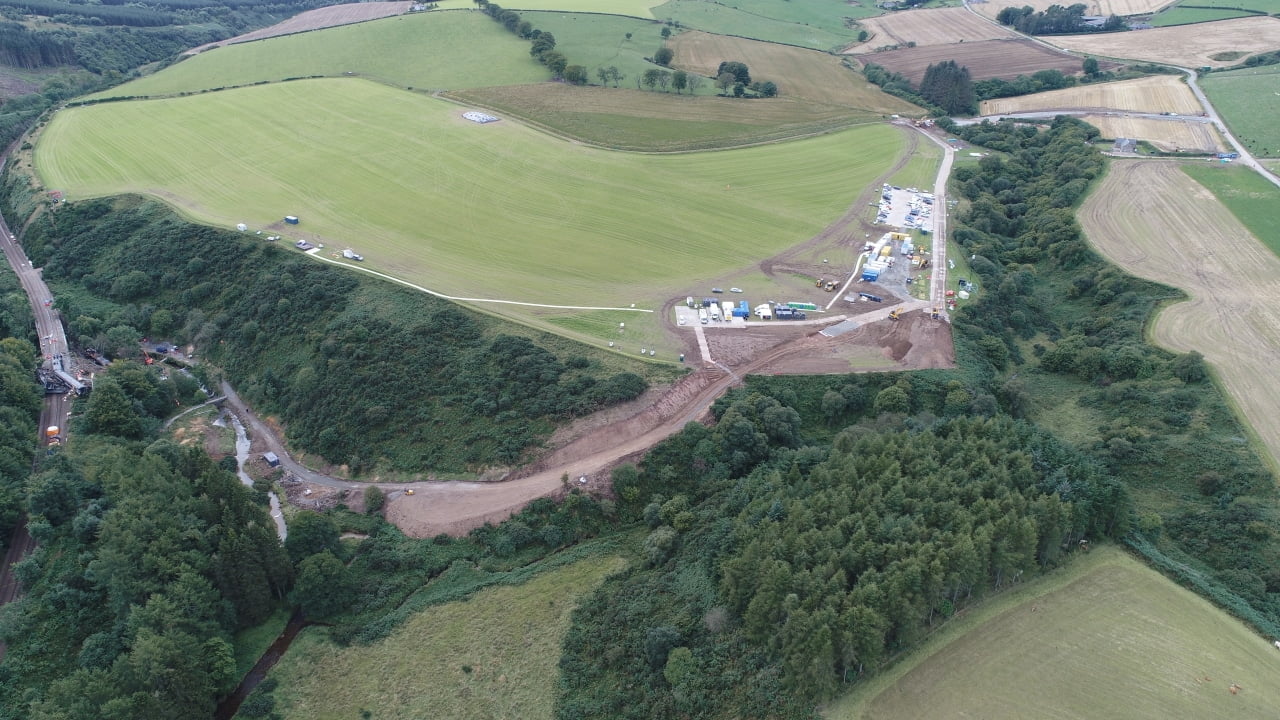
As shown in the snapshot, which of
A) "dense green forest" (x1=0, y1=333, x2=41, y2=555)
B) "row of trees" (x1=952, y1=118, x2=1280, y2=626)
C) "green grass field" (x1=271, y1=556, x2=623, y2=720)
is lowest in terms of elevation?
"green grass field" (x1=271, y1=556, x2=623, y2=720)

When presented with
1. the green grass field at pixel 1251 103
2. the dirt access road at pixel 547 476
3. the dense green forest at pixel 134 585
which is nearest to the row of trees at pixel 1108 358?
the green grass field at pixel 1251 103

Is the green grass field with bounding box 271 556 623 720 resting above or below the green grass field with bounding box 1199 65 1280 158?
below

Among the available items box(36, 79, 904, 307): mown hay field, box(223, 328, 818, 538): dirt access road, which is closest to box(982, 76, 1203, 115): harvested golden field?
box(36, 79, 904, 307): mown hay field

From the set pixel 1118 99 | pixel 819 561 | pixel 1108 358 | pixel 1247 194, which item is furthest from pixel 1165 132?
pixel 819 561

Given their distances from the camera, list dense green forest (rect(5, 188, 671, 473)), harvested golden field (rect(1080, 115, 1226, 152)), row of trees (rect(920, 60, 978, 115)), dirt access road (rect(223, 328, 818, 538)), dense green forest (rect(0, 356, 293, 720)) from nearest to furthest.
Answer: dense green forest (rect(0, 356, 293, 720)) < dirt access road (rect(223, 328, 818, 538)) < dense green forest (rect(5, 188, 671, 473)) < harvested golden field (rect(1080, 115, 1226, 152)) < row of trees (rect(920, 60, 978, 115))

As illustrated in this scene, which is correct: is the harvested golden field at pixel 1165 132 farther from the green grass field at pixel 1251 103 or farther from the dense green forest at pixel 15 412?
the dense green forest at pixel 15 412

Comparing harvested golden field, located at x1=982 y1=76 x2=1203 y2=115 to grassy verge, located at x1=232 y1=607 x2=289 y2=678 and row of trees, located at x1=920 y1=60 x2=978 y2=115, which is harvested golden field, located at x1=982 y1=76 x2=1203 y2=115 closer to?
row of trees, located at x1=920 y1=60 x2=978 y2=115

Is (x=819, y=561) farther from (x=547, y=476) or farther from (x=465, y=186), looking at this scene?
(x=465, y=186)

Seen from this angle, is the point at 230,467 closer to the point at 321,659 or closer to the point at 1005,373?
the point at 321,659
